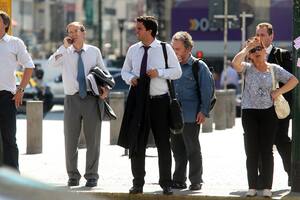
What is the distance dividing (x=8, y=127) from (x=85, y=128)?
34.5 inches

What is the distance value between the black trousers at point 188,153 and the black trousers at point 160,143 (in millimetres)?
642

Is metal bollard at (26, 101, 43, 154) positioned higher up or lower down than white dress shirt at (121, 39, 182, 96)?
lower down

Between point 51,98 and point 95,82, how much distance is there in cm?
2200

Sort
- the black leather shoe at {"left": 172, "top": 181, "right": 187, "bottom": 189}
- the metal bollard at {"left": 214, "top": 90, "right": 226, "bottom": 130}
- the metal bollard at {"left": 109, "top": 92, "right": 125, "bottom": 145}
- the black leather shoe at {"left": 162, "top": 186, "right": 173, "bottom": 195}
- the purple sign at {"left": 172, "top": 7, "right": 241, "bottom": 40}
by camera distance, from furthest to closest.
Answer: the purple sign at {"left": 172, "top": 7, "right": 241, "bottom": 40} < the metal bollard at {"left": 214, "top": 90, "right": 226, "bottom": 130} < the metal bollard at {"left": 109, "top": 92, "right": 125, "bottom": 145} < the black leather shoe at {"left": 172, "top": 181, "right": 187, "bottom": 189} < the black leather shoe at {"left": 162, "top": 186, "right": 173, "bottom": 195}

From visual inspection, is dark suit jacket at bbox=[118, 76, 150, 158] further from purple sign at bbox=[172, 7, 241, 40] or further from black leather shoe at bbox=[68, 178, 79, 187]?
purple sign at bbox=[172, 7, 241, 40]

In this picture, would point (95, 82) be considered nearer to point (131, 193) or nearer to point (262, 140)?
point (131, 193)

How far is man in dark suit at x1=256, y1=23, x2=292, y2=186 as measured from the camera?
34.0 feet

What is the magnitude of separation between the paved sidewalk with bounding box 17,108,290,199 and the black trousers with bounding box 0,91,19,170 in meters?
0.55

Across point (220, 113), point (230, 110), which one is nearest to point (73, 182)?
point (220, 113)

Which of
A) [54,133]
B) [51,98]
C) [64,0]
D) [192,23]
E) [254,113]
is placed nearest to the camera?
[254,113]

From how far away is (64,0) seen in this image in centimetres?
8256

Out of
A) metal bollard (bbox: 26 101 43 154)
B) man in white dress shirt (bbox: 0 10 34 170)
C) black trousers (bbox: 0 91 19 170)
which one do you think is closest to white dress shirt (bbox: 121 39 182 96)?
man in white dress shirt (bbox: 0 10 34 170)

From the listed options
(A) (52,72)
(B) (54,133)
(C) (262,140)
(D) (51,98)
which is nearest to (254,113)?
(C) (262,140)

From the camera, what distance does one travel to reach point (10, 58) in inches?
416
